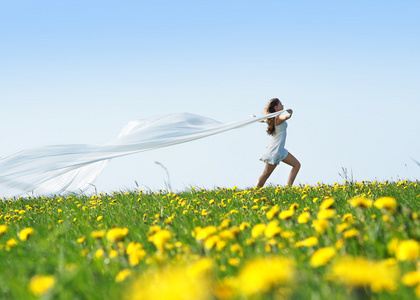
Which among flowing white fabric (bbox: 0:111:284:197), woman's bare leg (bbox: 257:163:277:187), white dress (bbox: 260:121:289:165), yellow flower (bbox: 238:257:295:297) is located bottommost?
woman's bare leg (bbox: 257:163:277:187)

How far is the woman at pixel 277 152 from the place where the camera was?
941cm

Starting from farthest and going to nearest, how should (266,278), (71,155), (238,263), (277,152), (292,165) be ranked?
(292,165) → (277,152) → (71,155) → (238,263) → (266,278)

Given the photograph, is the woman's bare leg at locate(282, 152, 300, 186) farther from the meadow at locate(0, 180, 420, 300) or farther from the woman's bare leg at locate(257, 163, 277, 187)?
the meadow at locate(0, 180, 420, 300)

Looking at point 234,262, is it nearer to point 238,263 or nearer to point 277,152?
point 238,263

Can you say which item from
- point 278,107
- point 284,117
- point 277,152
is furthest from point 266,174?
point 278,107

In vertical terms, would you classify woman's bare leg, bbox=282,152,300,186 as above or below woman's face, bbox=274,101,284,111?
below

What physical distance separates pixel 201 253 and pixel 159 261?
26 centimetres

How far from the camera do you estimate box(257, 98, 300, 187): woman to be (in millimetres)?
9414

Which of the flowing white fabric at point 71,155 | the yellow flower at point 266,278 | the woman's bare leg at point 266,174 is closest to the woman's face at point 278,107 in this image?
the woman's bare leg at point 266,174

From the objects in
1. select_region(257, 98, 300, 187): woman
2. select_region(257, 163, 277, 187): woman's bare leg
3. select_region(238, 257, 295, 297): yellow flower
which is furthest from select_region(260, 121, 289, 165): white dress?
select_region(238, 257, 295, 297): yellow flower

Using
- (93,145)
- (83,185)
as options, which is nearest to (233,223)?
(93,145)

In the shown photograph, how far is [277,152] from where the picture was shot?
30.8 feet

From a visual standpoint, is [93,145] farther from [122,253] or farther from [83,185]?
[122,253]

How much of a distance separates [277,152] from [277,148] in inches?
3.8
